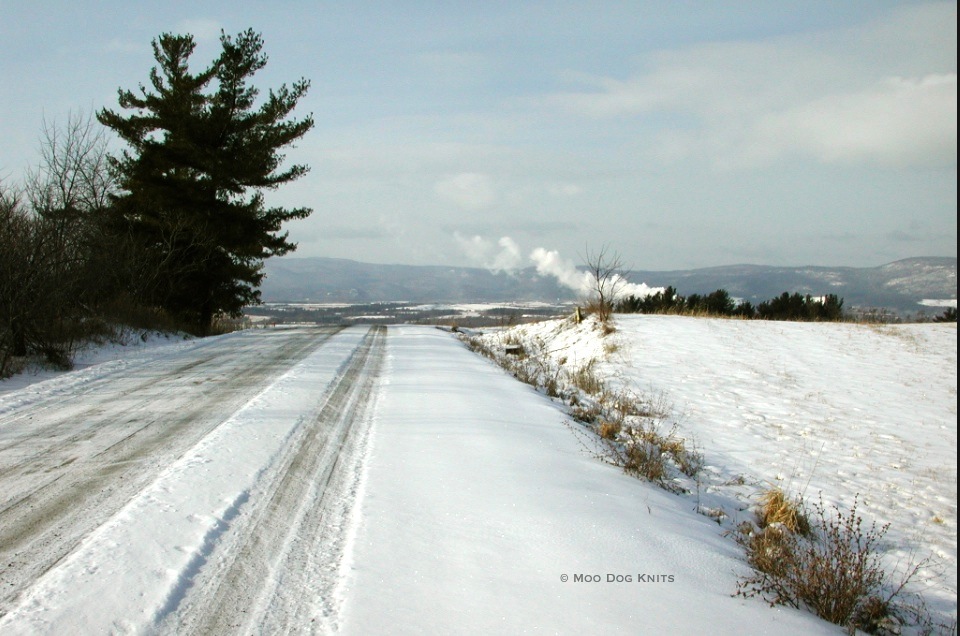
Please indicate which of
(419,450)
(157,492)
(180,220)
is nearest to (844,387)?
(419,450)

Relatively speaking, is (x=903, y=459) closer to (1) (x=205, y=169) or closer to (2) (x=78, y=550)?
(2) (x=78, y=550)

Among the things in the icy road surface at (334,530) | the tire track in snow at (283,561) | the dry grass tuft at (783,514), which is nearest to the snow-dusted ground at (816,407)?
the dry grass tuft at (783,514)

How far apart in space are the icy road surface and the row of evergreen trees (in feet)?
68.3

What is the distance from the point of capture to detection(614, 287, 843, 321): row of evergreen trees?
26000 mm

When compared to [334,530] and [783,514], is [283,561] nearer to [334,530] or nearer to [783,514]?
[334,530]

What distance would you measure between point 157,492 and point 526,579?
9.20ft

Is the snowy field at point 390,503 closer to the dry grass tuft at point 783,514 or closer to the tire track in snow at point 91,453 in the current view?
the tire track in snow at point 91,453

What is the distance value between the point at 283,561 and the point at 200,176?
20385mm

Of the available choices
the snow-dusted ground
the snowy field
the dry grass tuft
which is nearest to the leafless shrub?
the snowy field

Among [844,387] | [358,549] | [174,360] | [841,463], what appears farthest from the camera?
[844,387]

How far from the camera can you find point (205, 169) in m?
19.4

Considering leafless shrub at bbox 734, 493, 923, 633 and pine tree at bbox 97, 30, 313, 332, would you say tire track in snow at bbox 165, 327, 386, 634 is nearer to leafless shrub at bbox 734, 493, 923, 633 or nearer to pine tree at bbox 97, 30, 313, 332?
leafless shrub at bbox 734, 493, 923, 633

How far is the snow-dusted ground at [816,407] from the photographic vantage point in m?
6.02

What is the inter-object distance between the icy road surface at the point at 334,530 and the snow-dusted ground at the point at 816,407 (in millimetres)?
2063
